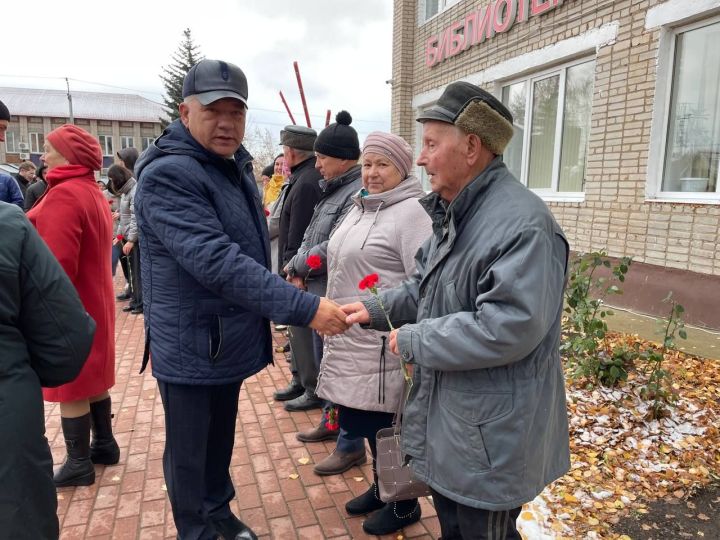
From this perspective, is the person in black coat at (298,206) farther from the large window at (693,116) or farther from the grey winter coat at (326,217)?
the large window at (693,116)

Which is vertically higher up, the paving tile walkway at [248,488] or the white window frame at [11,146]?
the white window frame at [11,146]

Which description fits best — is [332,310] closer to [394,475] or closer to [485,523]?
[394,475]

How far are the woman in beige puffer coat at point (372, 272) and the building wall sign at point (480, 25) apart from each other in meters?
5.77

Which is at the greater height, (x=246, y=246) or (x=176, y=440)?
(x=246, y=246)

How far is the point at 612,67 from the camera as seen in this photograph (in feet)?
20.4

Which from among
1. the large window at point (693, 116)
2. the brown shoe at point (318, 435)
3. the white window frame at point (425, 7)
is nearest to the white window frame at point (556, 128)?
the large window at point (693, 116)

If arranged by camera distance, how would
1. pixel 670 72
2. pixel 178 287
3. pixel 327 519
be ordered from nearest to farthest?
pixel 178 287, pixel 327 519, pixel 670 72

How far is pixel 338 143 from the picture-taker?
11.5 feet

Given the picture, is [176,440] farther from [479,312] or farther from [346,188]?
[346,188]

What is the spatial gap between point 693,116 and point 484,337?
5.63 meters

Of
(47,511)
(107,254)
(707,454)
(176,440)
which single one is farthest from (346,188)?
(707,454)

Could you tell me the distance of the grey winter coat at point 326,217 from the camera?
11.6 ft

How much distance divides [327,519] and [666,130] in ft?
18.3

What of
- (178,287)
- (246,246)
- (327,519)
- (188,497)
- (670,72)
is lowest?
(327,519)
